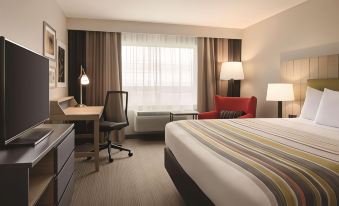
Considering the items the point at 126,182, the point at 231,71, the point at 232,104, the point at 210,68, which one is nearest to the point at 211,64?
the point at 210,68

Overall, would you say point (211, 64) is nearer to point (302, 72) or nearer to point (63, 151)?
point (302, 72)

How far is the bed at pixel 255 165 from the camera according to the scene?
3.74ft

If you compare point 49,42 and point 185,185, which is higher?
point 49,42

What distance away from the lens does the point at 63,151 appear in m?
1.98

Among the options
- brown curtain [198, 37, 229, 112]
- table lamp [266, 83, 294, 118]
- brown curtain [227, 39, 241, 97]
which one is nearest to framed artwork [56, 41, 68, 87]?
brown curtain [198, 37, 229, 112]

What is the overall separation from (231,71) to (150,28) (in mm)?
1766

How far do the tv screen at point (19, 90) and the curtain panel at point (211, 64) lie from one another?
3.70 metres

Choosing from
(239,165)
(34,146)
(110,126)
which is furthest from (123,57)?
(239,165)

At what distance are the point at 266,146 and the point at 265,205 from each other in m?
0.78

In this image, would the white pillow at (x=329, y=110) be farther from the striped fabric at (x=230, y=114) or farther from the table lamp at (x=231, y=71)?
the table lamp at (x=231, y=71)

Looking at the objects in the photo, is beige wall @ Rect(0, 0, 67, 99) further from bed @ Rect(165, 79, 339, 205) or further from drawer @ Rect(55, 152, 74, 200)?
bed @ Rect(165, 79, 339, 205)

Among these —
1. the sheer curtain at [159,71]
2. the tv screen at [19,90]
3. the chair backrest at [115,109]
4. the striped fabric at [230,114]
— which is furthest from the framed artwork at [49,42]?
the striped fabric at [230,114]

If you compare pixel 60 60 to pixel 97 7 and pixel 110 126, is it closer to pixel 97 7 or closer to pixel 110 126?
pixel 97 7

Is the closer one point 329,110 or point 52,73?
point 329,110
